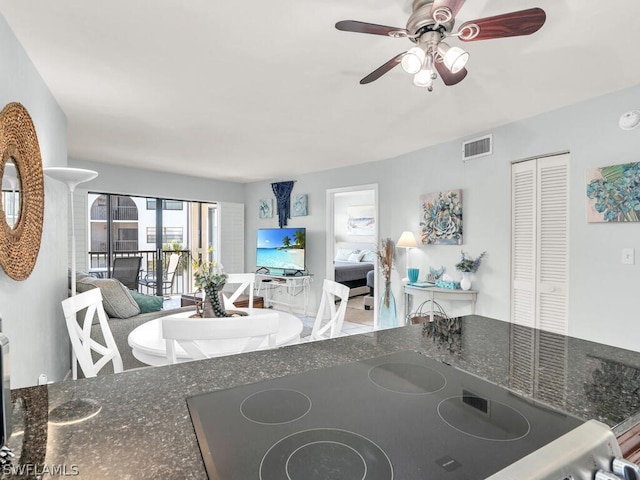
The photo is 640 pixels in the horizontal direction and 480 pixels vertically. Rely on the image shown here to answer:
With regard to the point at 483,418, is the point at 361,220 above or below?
above

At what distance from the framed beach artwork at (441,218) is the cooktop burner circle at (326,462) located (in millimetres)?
3482

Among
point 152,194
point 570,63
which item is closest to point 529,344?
point 570,63

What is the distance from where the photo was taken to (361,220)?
27.7 feet

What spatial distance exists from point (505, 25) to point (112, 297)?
3.25m

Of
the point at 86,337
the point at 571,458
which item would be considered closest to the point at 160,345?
the point at 86,337

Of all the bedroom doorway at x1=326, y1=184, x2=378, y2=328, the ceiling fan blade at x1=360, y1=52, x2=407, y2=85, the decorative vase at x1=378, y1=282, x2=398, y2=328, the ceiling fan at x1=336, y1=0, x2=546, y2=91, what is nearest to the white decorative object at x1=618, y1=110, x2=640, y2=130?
the ceiling fan at x1=336, y1=0, x2=546, y2=91

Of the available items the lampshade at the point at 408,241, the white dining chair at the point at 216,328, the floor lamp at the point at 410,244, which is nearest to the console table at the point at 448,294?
the floor lamp at the point at 410,244

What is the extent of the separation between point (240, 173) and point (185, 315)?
3657 millimetres

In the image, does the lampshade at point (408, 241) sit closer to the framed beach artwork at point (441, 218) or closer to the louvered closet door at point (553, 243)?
the framed beach artwork at point (441, 218)

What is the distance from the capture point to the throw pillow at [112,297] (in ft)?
9.70

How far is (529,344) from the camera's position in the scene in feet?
4.17

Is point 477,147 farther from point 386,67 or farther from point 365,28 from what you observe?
point 365,28

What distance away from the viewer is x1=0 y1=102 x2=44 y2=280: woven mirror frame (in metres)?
1.68

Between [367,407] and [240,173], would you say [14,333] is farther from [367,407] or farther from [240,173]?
[240,173]
